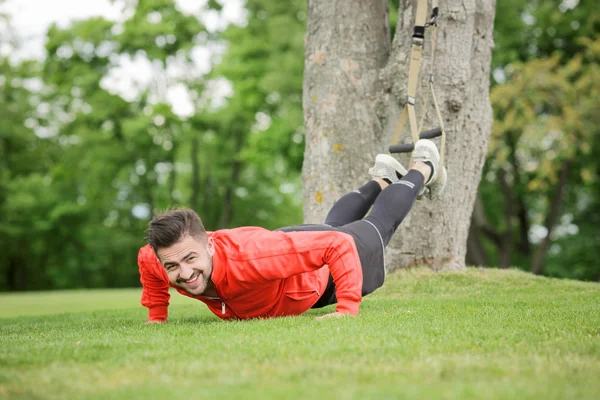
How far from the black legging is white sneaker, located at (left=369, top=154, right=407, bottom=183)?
0.13 m

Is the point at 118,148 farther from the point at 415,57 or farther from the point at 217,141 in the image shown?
the point at 415,57

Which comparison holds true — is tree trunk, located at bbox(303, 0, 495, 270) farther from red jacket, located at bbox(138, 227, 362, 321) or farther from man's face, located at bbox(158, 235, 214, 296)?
man's face, located at bbox(158, 235, 214, 296)

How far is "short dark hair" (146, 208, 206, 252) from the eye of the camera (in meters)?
4.29

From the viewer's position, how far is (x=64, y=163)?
31.0 metres

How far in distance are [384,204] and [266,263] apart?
4.62 ft

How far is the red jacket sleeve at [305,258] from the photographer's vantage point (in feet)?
14.4

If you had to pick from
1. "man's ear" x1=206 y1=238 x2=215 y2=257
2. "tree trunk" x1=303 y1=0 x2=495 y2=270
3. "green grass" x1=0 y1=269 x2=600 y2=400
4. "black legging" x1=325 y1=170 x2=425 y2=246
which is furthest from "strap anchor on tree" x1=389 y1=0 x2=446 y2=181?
"man's ear" x1=206 y1=238 x2=215 y2=257

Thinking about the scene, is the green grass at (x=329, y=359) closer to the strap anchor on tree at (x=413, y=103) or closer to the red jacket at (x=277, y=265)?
the red jacket at (x=277, y=265)

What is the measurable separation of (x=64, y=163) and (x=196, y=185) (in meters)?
6.95

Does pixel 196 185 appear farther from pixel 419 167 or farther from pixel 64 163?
pixel 419 167

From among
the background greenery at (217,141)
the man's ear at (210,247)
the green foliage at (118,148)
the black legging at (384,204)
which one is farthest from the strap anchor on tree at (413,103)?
the green foliage at (118,148)

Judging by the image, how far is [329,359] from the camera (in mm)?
2994

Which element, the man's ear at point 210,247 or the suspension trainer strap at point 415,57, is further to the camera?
the suspension trainer strap at point 415,57

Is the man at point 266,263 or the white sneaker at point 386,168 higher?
the white sneaker at point 386,168
